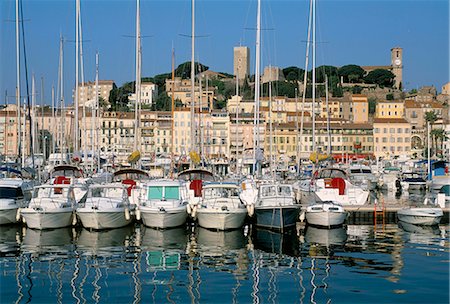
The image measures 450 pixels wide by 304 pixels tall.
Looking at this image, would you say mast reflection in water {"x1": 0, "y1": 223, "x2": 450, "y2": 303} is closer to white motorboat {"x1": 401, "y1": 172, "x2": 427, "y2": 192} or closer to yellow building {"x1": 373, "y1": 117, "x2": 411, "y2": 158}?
white motorboat {"x1": 401, "y1": 172, "x2": 427, "y2": 192}

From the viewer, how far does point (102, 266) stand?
20.2m

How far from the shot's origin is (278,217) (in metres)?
27.2

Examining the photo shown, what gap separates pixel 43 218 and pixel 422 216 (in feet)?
52.8

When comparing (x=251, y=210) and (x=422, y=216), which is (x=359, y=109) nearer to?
(x=422, y=216)

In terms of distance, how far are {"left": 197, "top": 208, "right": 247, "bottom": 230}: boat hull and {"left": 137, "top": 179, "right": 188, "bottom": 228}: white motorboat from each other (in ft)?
3.54

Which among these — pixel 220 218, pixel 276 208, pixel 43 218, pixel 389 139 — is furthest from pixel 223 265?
pixel 389 139

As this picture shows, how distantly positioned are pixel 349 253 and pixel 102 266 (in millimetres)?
8297

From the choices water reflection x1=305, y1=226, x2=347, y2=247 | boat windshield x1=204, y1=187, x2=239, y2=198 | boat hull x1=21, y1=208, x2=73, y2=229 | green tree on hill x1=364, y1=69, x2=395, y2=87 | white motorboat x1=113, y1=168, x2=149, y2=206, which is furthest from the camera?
green tree on hill x1=364, y1=69, x2=395, y2=87

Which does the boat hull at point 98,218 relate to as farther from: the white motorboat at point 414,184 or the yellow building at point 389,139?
the yellow building at point 389,139

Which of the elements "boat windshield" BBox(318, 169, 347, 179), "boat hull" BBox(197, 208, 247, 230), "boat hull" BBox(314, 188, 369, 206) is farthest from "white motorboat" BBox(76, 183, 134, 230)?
"boat windshield" BBox(318, 169, 347, 179)

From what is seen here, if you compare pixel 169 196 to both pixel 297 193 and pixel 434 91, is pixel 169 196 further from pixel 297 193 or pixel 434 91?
pixel 434 91

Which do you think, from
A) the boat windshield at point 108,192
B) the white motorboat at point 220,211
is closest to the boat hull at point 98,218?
the boat windshield at point 108,192

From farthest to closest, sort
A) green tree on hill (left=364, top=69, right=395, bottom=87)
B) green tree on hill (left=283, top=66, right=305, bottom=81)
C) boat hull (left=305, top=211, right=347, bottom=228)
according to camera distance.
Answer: green tree on hill (left=364, top=69, right=395, bottom=87) → green tree on hill (left=283, top=66, right=305, bottom=81) → boat hull (left=305, top=211, right=347, bottom=228)

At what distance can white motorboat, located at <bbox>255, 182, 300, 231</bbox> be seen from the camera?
2725 centimetres
